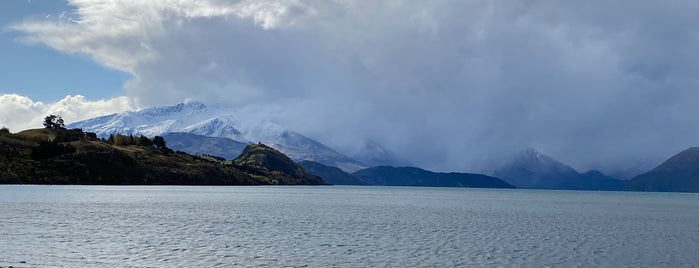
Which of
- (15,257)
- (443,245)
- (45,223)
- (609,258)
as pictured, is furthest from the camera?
(45,223)

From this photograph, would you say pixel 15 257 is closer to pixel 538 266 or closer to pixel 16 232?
pixel 16 232

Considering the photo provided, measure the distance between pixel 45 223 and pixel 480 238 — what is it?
73554 millimetres

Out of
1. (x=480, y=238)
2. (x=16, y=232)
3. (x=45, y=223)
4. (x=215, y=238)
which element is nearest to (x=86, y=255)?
(x=215, y=238)

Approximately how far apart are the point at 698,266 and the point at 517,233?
135ft

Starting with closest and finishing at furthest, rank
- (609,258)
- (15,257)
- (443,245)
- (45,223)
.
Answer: (15,257), (609,258), (443,245), (45,223)

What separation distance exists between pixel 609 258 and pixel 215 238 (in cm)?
5298

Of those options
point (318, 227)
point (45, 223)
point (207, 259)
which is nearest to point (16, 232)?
point (45, 223)

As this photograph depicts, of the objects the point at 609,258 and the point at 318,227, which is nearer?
the point at 609,258

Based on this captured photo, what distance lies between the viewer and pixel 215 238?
305 feet

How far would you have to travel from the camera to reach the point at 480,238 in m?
102

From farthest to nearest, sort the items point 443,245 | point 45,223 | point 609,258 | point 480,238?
point 45,223 < point 480,238 < point 443,245 < point 609,258

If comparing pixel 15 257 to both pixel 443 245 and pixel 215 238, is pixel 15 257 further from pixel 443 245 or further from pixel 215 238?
pixel 443 245

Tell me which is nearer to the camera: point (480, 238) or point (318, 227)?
point (480, 238)

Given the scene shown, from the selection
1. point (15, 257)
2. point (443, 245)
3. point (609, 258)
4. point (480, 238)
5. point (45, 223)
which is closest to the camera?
point (15, 257)
